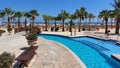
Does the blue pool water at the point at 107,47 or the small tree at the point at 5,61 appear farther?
the blue pool water at the point at 107,47

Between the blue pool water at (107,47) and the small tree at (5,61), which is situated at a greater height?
the small tree at (5,61)

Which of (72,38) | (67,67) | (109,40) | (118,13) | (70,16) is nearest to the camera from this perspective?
(67,67)

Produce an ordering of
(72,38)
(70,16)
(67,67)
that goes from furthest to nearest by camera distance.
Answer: (70,16) → (72,38) → (67,67)

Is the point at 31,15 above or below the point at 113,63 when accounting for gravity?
above

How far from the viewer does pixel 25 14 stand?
5091cm

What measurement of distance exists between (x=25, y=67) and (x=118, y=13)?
92.4ft

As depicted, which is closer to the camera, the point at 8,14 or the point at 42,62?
the point at 42,62

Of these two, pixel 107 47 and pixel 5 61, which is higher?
pixel 5 61

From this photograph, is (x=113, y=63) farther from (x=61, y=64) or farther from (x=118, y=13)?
(x=118, y=13)

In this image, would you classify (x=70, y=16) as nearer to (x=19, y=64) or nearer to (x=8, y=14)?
(x=8, y=14)

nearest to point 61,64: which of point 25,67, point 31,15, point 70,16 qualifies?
point 25,67

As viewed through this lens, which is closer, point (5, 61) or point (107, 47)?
point (5, 61)

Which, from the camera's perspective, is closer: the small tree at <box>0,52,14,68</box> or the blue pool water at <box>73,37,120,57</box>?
the small tree at <box>0,52,14,68</box>

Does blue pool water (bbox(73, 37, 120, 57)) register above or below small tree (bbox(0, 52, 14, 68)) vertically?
below
